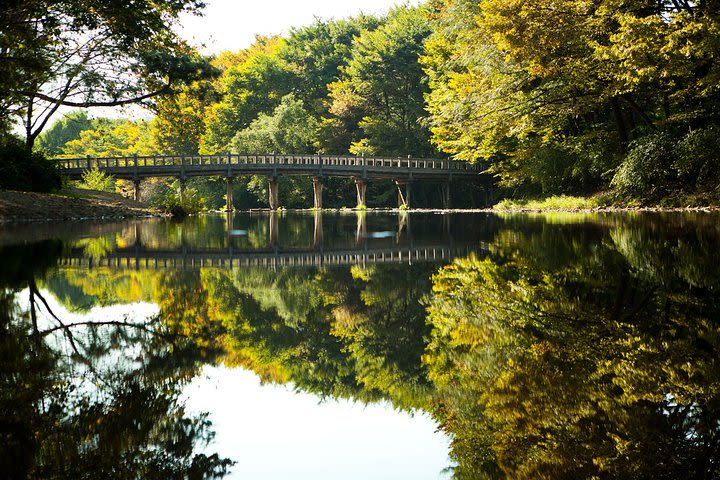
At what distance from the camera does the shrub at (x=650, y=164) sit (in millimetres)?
20703

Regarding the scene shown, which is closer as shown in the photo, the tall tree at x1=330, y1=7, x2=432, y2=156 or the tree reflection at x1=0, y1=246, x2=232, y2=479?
the tree reflection at x1=0, y1=246, x2=232, y2=479

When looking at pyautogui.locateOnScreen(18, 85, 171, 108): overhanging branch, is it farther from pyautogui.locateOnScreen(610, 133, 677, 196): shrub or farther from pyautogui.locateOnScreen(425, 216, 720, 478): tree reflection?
pyautogui.locateOnScreen(425, 216, 720, 478): tree reflection

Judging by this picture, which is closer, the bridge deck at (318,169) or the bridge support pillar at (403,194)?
the bridge deck at (318,169)

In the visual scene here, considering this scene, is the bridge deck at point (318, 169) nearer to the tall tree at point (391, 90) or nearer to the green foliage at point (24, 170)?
the tall tree at point (391, 90)

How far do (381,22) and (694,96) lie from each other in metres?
54.0

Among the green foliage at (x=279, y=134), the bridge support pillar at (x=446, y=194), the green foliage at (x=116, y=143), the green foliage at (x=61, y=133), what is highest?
the green foliage at (x=61, y=133)

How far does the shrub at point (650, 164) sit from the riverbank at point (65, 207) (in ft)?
64.7

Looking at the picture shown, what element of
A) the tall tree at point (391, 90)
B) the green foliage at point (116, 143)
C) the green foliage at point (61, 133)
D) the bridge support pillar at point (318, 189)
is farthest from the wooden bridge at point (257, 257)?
the green foliage at point (61, 133)

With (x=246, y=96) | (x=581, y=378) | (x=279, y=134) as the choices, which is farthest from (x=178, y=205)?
(x=246, y=96)

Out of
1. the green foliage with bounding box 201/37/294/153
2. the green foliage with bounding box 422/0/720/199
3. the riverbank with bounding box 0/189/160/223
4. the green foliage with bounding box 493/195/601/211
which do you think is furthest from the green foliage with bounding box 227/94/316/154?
the green foliage with bounding box 493/195/601/211

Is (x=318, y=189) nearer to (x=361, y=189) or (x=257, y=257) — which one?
(x=361, y=189)

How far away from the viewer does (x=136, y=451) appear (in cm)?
228

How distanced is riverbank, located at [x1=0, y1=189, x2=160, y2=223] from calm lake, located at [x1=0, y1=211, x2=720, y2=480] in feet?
57.9

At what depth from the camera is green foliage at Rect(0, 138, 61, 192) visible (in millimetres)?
24719
